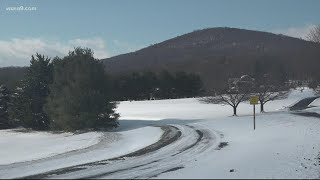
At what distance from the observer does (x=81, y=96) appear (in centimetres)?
4141

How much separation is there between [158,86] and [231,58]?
162 feet

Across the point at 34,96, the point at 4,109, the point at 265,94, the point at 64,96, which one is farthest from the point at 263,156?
the point at 4,109

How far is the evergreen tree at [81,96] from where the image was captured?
4125 centimetres

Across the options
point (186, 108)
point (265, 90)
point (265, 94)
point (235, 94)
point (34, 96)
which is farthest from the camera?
point (186, 108)

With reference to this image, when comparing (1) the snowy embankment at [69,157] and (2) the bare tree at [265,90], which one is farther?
(2) the bare tree at [265,90]

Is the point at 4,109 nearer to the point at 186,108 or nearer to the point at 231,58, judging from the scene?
the point at 186,108

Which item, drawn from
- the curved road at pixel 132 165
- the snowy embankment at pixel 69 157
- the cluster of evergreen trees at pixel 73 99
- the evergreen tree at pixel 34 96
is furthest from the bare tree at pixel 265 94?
the curved road at pixel 132 165

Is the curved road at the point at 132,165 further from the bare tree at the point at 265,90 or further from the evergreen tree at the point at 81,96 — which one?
the bare tree at the point at 265,90

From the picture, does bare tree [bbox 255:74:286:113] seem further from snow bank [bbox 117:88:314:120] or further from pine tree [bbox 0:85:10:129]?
pine tree [bbox 0:85:10:129]

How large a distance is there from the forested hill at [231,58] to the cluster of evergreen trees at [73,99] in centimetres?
3691

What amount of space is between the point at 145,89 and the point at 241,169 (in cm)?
7967

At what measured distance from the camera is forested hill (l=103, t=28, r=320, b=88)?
84.5 m

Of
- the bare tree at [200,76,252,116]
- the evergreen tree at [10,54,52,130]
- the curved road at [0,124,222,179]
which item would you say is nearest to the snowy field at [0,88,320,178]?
the curved road at [0,124,222,179]

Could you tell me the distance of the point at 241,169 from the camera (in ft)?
49.2
